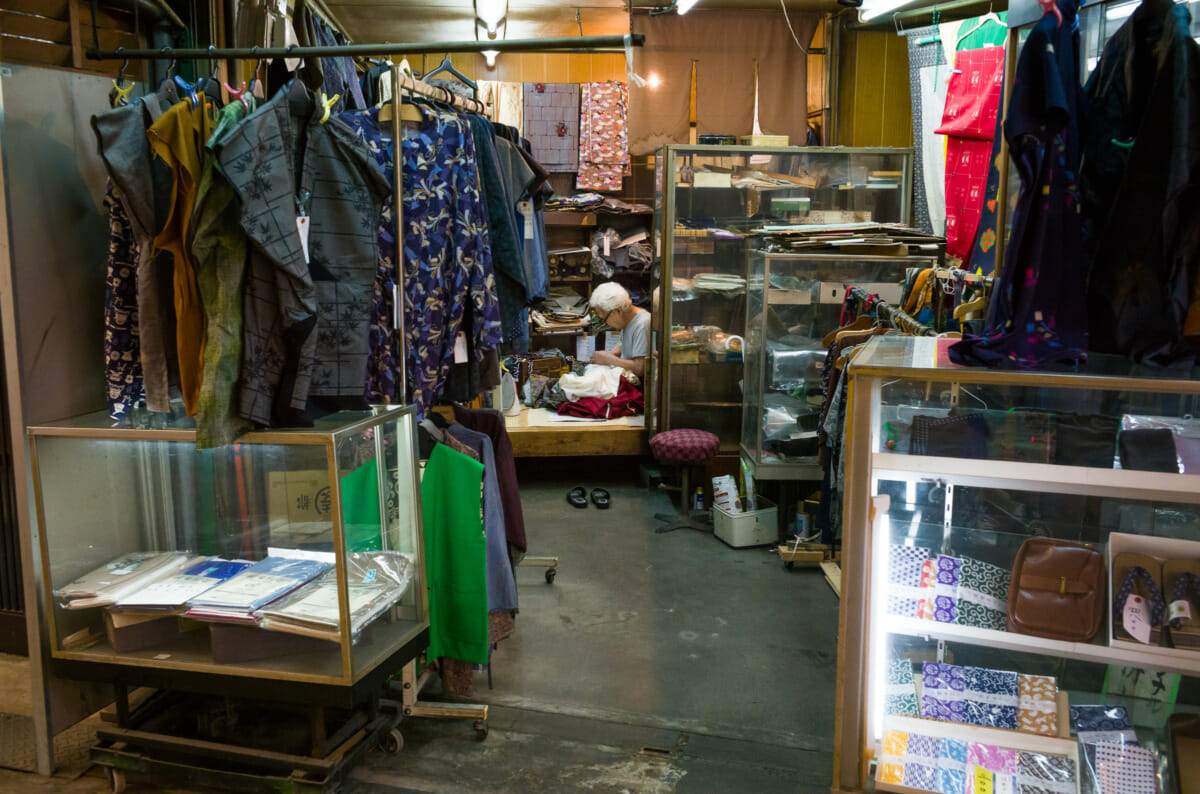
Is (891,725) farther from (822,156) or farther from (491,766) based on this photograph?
(822,156)

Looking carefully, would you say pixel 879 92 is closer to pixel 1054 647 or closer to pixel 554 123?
pixel 554 123

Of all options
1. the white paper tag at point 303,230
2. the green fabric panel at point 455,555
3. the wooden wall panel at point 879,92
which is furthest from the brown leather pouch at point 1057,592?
the wooden wall panel at point 879,92

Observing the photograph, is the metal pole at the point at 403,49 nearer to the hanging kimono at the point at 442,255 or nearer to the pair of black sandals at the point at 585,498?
the hanging kimono at the point at 442,255

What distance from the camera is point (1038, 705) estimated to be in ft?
7.30

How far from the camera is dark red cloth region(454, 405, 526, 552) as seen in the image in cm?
334

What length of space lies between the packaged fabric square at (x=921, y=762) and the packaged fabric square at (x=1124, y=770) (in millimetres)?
348

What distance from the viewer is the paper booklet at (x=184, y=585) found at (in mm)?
2553

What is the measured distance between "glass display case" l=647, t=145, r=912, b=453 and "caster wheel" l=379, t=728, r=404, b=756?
331 centimetres

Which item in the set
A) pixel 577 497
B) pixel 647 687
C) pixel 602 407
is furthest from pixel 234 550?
pixel 602 407

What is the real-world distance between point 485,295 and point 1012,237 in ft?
5.56

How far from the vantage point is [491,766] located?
2.82 m

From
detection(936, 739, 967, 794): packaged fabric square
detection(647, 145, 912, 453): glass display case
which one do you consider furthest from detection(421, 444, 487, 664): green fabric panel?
→ detection(647, 145, 912, 453): glass display case

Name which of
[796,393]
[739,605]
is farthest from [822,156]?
[739,605]

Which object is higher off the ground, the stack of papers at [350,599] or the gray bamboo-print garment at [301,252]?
the gray bamboo-print garment at [301,252]
